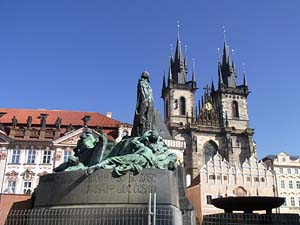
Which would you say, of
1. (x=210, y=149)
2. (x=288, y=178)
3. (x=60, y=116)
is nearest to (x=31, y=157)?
(x=60, y=116)

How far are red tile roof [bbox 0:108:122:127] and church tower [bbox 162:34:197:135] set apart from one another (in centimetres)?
2165

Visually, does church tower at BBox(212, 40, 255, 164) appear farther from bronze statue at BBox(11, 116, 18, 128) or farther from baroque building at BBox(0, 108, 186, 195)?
bronze statue at BBox(11, 116, 18, 128)

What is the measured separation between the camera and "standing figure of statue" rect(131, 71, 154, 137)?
11.7 m

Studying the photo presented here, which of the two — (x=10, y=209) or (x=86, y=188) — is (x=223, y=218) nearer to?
(x=86, y=188)

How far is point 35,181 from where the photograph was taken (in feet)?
102

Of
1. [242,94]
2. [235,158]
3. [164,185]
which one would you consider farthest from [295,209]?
[164,185]

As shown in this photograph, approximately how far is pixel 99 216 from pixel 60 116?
30.0 meters

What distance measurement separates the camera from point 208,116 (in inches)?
2441

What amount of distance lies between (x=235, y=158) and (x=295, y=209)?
11582mm


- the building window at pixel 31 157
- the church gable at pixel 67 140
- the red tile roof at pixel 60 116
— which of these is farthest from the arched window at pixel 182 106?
the building window at pixel 31 157

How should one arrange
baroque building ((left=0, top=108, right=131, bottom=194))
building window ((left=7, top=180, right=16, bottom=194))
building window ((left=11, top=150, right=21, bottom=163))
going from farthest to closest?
1. building window ((left=11, top=150, right=21, bottom=163))
2. baroque building ((left=0, top=108, right=131, bottom=194))
3. building window ((left=7, top=180, right=16, bottom=194))

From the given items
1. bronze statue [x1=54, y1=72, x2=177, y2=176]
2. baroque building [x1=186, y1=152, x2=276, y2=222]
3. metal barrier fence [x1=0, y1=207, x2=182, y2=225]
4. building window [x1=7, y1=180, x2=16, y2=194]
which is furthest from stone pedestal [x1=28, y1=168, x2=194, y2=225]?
baroque building [x1=186, y1=152, x2=276, y2=222]

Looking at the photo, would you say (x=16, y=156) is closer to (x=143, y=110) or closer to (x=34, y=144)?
(x=34, y=144)

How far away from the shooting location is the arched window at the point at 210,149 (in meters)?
56.3
